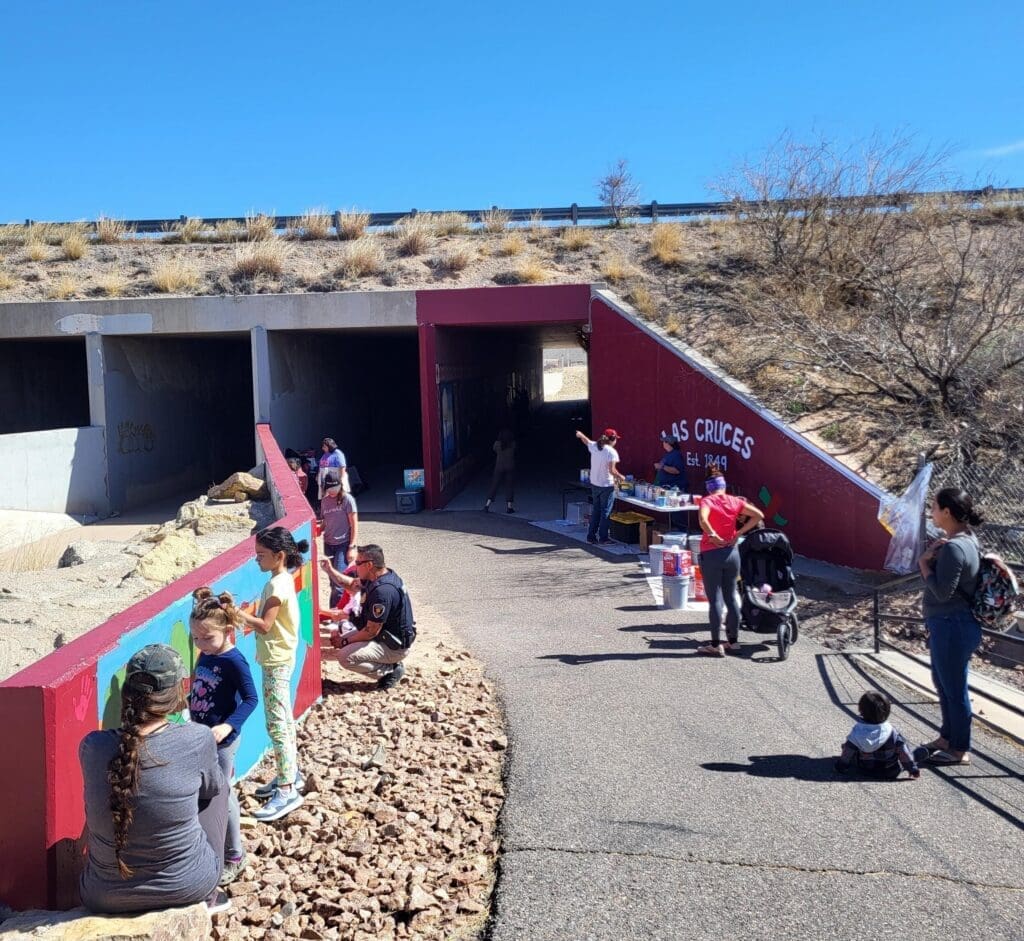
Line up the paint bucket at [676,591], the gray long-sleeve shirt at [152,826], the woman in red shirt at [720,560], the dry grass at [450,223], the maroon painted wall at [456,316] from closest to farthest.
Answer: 1. the gray long-sleeve shirt at [152,826]
2. the woman in red shirt at [720,560]
3. the paint bucket at [676,591]
4. the maroon painted wall at [456,316]
5. the dry grass at [450,223]

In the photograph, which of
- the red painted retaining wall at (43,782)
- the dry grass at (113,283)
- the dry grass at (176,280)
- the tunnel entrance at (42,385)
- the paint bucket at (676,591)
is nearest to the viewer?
the red painted retaining wall at (43,782)

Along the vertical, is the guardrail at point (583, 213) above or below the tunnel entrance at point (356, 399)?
above

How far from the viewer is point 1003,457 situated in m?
12.5

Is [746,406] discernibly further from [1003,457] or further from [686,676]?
[686,676]

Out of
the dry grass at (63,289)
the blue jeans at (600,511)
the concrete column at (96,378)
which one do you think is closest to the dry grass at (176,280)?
the dry grass at (63,289)

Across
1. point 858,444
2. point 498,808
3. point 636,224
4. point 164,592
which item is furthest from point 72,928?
point 636,224

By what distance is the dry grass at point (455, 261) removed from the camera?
2264 centimetres

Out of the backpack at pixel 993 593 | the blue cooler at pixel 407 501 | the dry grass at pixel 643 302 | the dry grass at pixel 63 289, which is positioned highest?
the dry grass at pixel 63 289

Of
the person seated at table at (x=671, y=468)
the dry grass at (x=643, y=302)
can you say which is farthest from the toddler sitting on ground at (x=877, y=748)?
the dry grass at (x=643, y=302)

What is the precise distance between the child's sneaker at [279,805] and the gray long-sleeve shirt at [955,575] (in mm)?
3827

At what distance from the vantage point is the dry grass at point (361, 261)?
22875mm

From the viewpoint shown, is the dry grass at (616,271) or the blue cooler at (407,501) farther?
the dry grass at (616,271)

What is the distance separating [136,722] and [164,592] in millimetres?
1755

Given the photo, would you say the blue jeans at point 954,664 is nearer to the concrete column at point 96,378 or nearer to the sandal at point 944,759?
A: the sandal at point 944,759
